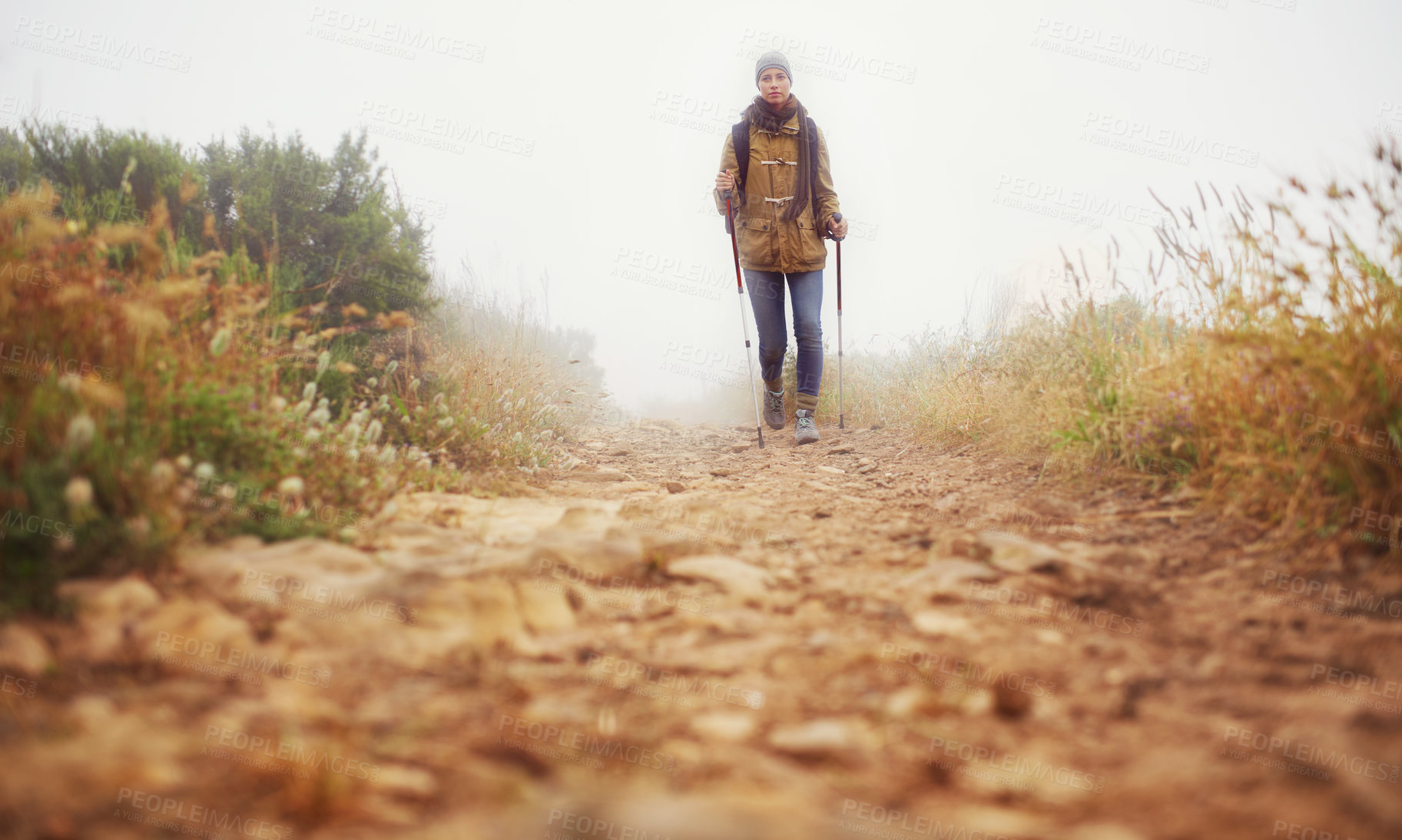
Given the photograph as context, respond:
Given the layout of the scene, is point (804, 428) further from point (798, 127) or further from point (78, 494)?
point (78, 494)

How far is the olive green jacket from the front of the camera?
18.2ft

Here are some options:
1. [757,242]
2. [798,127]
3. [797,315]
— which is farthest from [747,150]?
[797,315]

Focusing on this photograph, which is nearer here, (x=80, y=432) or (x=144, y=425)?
(x=80, y=432)

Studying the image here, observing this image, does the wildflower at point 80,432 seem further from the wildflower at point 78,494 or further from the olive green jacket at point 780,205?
the olive green jacket at point 780,205

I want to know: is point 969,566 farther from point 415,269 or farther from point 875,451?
point 415,269

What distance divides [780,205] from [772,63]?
3.62ft

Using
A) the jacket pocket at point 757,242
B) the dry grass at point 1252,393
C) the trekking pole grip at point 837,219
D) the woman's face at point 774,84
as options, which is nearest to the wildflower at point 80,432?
the dry grass at point 1252,393

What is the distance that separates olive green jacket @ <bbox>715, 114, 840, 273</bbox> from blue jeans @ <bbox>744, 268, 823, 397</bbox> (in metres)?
0.12

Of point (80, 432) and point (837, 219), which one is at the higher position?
point (837, 219)

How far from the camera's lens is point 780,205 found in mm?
5582

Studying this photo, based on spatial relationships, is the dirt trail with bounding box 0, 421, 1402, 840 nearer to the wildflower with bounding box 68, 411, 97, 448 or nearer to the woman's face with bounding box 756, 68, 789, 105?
the wildflower with bounding box 68, 411, 97, 448

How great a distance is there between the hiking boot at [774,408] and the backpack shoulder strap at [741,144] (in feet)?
6.91

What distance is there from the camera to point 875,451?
5.37 metres

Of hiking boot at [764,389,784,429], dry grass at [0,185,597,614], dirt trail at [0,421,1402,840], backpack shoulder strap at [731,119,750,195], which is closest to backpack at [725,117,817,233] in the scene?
backpack shoulder strap at [731,119,750,195]
